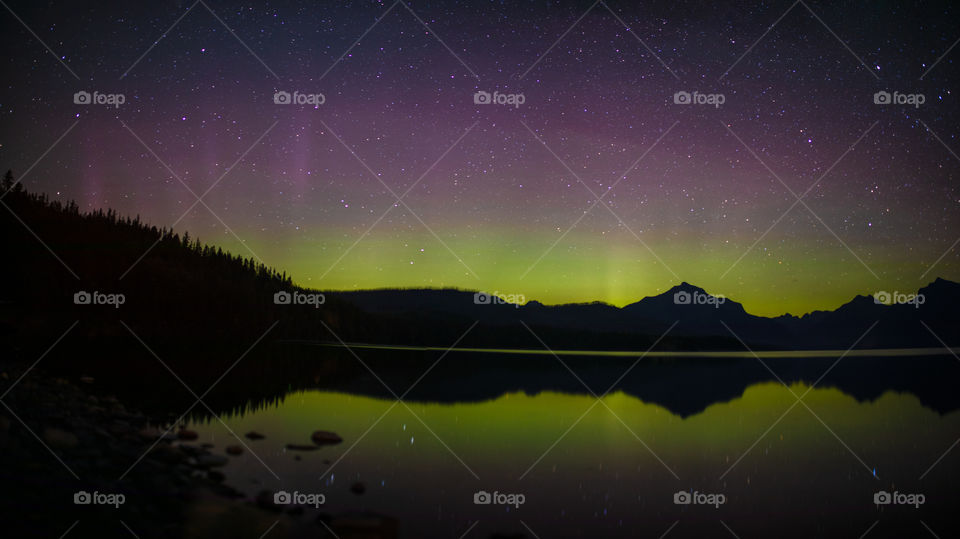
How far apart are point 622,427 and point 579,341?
8351 centimetres

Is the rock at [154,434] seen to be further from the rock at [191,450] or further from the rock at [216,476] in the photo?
the rock at [216,476]

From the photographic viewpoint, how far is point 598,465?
1284 cm

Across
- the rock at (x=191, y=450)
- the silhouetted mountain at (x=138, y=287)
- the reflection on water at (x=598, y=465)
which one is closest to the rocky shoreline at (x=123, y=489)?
the rock at (x=191, y=450)

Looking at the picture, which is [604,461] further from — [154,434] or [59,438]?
[59,438]

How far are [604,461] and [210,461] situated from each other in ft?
29.2

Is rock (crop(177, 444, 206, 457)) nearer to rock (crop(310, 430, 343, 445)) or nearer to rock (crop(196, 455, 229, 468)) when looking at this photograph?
rock (crop(196, 455, 229, 468))

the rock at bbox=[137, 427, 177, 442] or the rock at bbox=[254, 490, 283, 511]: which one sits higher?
the rock at bbox=[137, 427, 177, 442]

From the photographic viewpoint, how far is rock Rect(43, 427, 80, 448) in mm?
9359

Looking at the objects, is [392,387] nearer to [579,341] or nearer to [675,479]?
[675,479]

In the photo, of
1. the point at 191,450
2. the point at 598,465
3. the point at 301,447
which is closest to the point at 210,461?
the point at 191,450

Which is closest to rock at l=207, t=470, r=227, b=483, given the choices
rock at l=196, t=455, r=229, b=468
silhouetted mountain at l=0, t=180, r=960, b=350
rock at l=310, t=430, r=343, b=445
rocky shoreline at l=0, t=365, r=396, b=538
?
rocky shoreline at l=0, t=365, r=396, b=538

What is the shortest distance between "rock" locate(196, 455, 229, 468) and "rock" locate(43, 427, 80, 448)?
2.08 m

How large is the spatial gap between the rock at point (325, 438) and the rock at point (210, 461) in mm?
2993

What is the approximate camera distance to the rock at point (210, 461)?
9938mm
